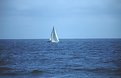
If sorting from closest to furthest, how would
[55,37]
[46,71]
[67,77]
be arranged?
[67,77]
[46,71]
[55,37]

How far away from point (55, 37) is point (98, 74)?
2373 cm

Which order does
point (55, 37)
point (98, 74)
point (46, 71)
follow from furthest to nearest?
1. point (55, 37)
2. point (46, 71)
3. point (98, 74)

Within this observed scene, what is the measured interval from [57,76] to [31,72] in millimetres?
1645

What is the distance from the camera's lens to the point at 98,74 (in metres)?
13.0

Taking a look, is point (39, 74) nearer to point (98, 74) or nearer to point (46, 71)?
point (46, 71)

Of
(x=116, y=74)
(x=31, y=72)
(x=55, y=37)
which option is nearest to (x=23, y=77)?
(x=31, y=72)

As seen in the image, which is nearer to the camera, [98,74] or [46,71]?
[98,74]

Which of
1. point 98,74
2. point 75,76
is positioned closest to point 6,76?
point 75,76

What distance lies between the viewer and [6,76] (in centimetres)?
1241

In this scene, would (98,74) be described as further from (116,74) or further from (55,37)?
(55,37)

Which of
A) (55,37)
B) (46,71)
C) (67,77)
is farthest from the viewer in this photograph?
(55,37)

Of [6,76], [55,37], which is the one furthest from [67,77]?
[55,37]

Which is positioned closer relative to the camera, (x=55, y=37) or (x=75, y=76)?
(x=75, y=76)

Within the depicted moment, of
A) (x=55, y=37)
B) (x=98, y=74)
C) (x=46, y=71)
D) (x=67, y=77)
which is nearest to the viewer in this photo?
(x=67, y=77)
